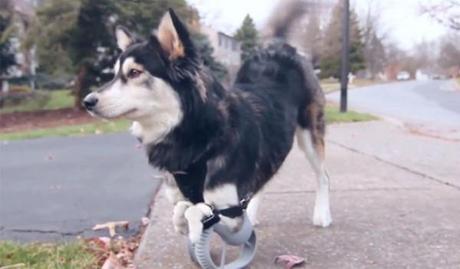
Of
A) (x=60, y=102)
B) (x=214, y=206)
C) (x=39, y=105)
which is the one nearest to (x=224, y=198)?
(x=214, y=206)

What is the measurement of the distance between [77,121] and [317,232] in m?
14.2

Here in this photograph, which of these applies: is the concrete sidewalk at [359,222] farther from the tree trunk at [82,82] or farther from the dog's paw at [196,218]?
the tree trunk at [82,82]

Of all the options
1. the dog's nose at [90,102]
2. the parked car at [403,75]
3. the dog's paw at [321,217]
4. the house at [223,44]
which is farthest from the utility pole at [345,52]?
the parked car at [403,75]

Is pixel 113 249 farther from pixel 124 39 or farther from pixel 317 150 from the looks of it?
pixel 317 150

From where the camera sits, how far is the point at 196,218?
9.63ft

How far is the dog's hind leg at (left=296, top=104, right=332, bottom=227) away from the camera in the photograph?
14.1 ft

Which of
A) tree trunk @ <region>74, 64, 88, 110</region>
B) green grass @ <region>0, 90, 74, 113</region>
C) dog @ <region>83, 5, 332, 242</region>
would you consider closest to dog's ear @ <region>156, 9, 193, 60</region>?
dog @ <region>83, 5, 332, 242</region>

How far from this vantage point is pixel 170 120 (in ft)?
9.80

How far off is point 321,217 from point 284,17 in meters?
1.96

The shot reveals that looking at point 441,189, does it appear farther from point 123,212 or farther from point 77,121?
point 77,121

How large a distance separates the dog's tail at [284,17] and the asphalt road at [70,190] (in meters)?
1.92

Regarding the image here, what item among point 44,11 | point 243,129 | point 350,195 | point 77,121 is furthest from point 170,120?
point 44,11

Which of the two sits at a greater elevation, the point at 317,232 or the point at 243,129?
the point at 243,129

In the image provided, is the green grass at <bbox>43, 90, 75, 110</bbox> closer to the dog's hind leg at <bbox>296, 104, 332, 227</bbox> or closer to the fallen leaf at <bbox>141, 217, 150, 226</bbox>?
the fallen leaf at <bbox>141, 217, 150, 226</bbox>
